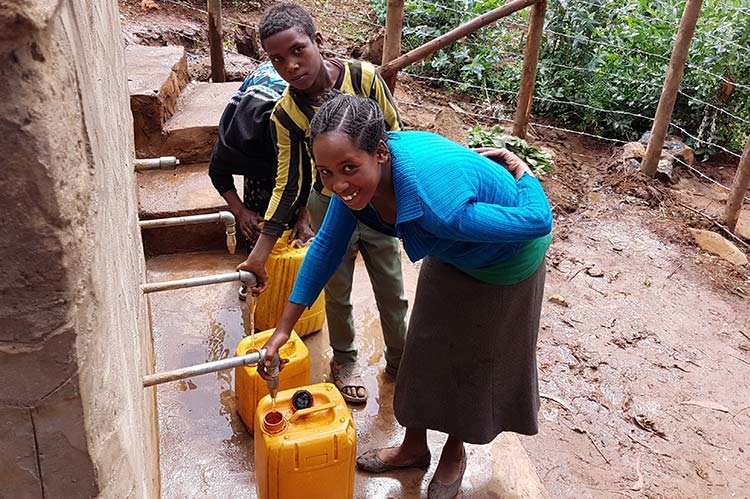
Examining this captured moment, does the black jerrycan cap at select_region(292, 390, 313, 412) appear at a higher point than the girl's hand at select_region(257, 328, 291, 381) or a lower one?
lower

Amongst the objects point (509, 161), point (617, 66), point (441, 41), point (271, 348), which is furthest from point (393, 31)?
point (617, 66)

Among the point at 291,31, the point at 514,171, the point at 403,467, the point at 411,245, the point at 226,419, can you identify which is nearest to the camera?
the point at 411,245

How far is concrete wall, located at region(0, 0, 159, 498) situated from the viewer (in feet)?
2.21

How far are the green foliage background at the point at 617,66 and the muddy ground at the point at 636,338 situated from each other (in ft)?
1.24

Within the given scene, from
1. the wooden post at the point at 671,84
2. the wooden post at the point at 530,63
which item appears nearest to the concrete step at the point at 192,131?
the wooden post at the point at 530,63

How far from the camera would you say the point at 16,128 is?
0.67 meters

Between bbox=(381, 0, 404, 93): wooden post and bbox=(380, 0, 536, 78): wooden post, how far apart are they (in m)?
0.07

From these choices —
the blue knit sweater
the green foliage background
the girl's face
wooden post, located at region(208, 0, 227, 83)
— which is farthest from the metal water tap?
the green foliage background

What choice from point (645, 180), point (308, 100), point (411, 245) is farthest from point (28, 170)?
point (645, 180)

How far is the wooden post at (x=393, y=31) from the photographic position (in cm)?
396

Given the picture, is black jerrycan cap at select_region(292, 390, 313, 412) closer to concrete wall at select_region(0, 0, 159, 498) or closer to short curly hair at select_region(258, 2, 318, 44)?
concrete wall at select_region(0, 0, 159, 498)

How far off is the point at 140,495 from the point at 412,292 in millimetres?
2383

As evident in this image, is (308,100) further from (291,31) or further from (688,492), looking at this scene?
(688,492)

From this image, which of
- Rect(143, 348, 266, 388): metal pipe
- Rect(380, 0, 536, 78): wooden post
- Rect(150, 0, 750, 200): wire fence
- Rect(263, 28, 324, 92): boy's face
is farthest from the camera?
Rect(150, 0, 750, 200): wire fence
